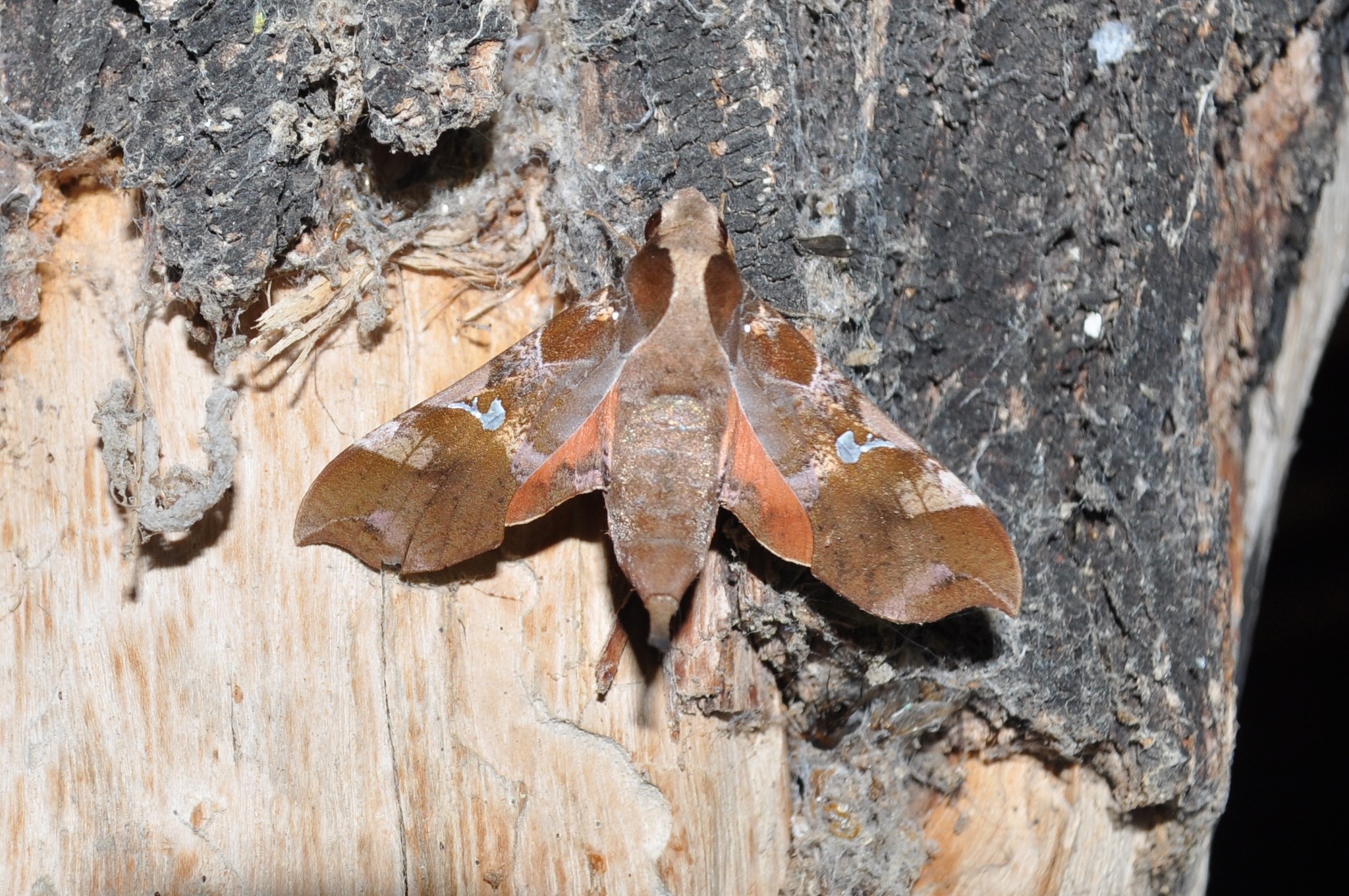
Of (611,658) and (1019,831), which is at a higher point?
(611,658)

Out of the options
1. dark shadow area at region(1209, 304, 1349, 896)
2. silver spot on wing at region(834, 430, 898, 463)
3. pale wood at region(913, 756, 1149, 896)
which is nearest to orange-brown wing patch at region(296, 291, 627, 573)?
silver spot on wing at region(834, 430, 898, 463)

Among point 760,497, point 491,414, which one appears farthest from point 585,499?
point 760,497

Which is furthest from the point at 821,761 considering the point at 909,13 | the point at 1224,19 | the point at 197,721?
the point at 1224,19

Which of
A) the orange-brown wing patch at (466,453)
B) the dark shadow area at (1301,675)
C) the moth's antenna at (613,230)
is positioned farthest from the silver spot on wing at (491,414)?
the dark shadow area at (1301,675)

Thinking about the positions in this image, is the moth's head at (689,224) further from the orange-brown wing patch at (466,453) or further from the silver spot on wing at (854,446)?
the silver spot on wing at (854,446)

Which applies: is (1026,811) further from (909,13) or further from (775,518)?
(909,13)

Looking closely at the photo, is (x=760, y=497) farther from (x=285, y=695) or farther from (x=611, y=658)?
(x=285, y=695)
